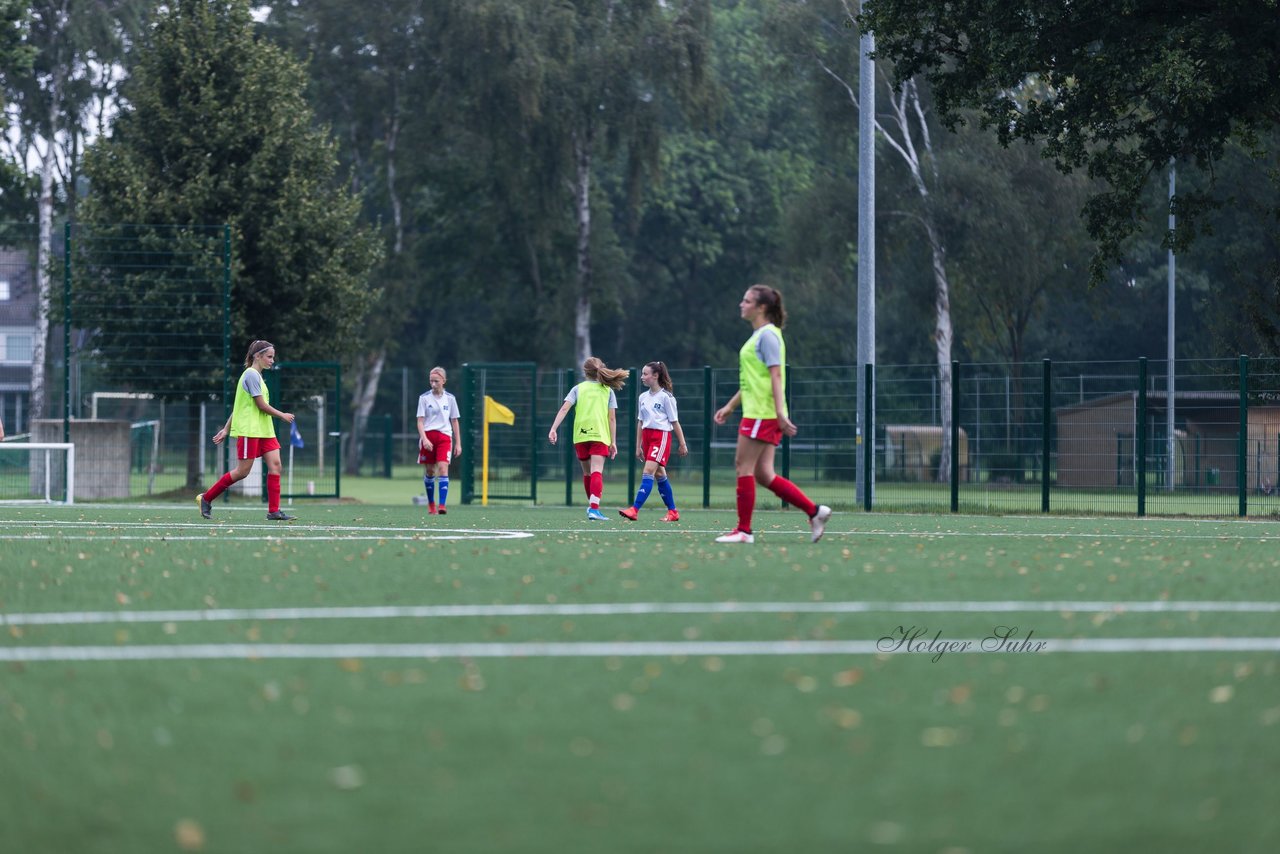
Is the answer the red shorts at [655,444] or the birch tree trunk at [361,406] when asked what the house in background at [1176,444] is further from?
the birch tree trunk at [361,406]

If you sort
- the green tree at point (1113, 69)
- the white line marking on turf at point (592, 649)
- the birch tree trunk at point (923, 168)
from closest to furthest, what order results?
the white line marking on turf at point (592, 649)
the green tree at point (1113, 69)
the birch tree trunk at point (923, 168)

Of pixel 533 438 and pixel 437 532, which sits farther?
pixel 533 438

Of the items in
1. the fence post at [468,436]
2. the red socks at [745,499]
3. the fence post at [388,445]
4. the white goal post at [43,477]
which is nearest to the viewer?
the red socks at [745,499]

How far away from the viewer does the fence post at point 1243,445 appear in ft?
76.2

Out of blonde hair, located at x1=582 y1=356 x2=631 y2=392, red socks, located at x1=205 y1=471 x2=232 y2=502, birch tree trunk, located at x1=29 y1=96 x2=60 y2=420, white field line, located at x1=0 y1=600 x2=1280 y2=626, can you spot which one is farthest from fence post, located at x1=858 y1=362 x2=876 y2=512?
birch tree trunk, located at x1=29 y1=96 x2=60 y2=420

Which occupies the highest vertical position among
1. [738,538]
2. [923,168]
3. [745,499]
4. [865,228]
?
[923,168]

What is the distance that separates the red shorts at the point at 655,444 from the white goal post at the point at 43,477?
347 inches

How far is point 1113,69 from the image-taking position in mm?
20031

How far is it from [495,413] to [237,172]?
332 inches

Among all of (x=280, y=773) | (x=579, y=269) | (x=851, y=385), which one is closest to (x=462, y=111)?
(x=579, y=269)

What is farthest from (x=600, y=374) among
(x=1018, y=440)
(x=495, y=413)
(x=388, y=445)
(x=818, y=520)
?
(x=388, y=445)

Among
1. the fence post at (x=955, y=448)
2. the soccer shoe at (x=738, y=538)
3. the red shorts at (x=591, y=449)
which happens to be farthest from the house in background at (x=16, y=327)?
the soccer shoe at (x=738, y=538)

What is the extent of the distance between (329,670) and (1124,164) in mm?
18074

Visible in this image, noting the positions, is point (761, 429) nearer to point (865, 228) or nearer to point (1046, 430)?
point (1046, 430)
